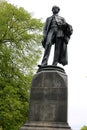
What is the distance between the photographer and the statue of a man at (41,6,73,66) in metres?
14.2

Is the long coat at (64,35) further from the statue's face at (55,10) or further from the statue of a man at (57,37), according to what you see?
the statue's face at (55,10)

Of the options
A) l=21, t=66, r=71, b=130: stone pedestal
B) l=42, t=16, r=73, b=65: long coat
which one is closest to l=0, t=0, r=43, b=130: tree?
l=42, t=16, r=73, b=65: long coat

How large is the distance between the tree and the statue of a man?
9.35 meters

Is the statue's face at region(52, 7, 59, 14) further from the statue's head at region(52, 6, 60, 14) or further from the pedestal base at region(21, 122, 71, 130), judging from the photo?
the pedestal base at region(21, 122, 71, 130)

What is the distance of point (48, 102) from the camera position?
12.9 metres

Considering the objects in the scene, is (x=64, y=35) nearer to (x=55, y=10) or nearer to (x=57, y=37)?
(x=57, y=37)

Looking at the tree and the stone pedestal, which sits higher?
the tree

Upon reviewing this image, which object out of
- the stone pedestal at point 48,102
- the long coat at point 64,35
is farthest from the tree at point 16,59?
the stone pedestal at point 48,102

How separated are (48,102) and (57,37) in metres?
2.71

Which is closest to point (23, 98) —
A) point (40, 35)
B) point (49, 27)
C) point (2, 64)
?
point (2, 64)

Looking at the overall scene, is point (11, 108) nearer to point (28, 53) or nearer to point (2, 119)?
point (2, 119)

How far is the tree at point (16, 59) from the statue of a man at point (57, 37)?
9.35 metres

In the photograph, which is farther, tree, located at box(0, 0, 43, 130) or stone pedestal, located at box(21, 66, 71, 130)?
tree, located at box(0, 0, 43, 130)

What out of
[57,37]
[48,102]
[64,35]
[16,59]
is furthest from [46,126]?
[16,59]
